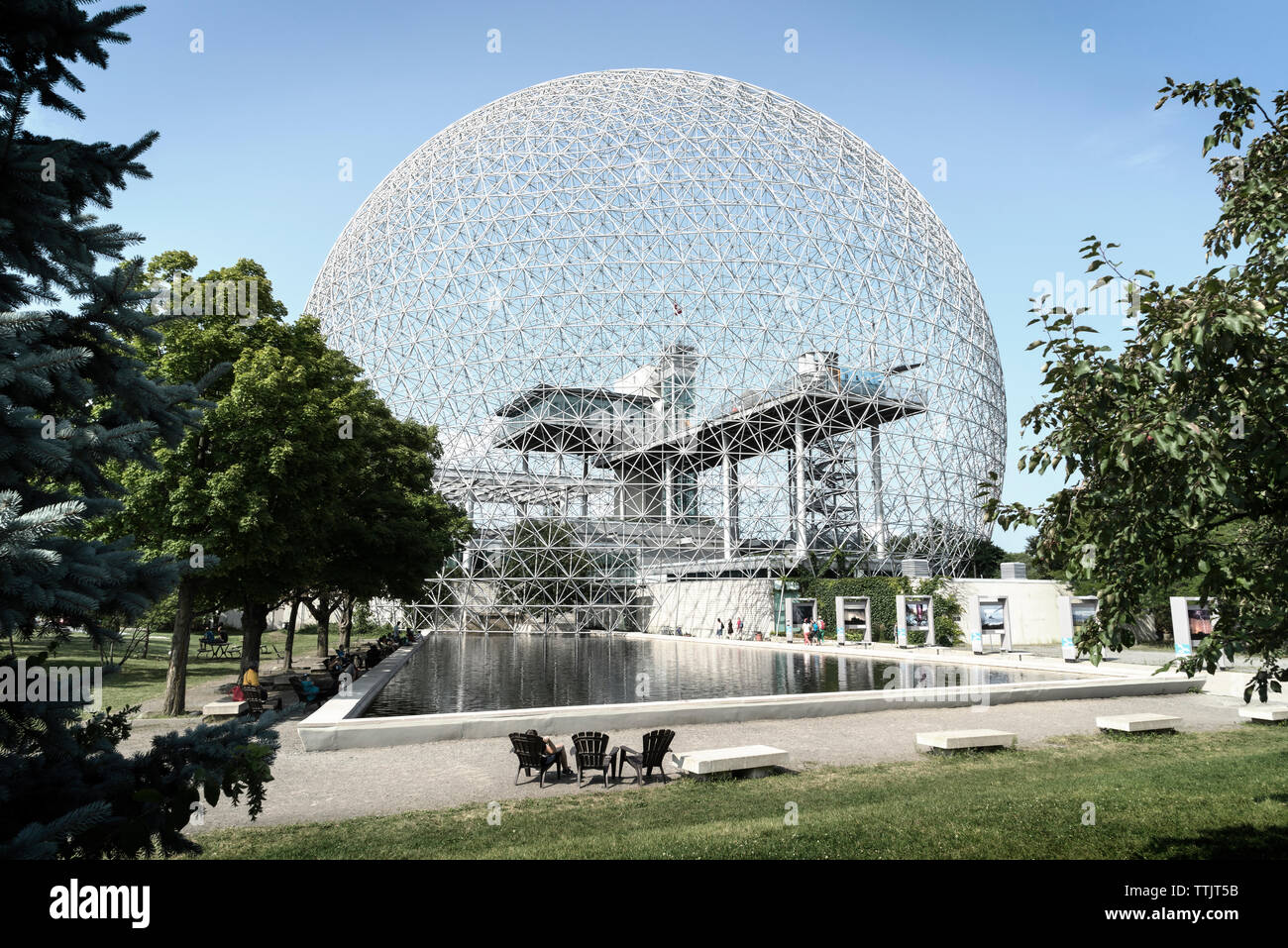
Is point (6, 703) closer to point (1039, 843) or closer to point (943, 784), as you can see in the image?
point (1039, 843)

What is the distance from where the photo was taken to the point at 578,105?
147ft

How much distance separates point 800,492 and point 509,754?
3069 centimetres

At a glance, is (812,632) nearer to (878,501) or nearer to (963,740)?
(878,501)

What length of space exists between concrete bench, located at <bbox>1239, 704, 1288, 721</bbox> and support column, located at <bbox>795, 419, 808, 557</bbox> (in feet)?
87.0

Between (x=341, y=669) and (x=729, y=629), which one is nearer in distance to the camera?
(x=341, y=669)

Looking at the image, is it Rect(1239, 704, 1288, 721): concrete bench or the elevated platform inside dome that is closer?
Rect(1239, 704, 1288, 721): concrete bench

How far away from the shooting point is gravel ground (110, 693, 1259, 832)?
8148 mm

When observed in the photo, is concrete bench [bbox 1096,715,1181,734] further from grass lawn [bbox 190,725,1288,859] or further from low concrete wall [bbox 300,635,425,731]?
low concrete wall [bbox 300,635,425,731]

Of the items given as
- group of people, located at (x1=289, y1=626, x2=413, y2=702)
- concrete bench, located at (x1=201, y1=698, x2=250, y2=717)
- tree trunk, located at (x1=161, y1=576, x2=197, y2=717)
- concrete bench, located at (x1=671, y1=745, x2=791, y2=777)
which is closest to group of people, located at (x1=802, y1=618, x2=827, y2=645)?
group of people, located at (x1=289, y1=626, x2=413, y2=702)

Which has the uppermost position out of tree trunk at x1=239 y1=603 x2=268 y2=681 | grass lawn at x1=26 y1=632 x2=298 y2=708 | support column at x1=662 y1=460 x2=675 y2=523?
support column at x1=662 y1=460 x2=675 y2=523

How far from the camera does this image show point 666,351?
4000 centimetres

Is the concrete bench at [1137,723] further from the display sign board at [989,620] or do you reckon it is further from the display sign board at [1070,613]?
the display sign board at [989,620]

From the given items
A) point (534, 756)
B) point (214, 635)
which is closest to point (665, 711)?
point (534, 756)
